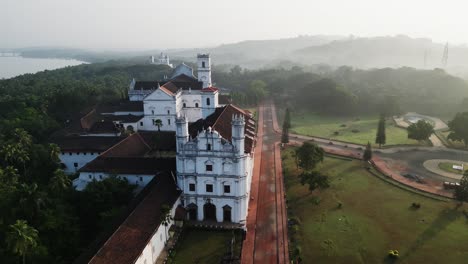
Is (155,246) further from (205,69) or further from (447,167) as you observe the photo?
(205,69)

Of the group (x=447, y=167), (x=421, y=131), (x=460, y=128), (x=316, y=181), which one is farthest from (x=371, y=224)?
(x=460, y=128)

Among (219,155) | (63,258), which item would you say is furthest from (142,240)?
(219,155)

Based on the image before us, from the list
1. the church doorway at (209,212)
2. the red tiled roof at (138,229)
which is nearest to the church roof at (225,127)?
the church doorway at (209,212)

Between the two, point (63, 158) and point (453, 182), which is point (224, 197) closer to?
point (63, 158)

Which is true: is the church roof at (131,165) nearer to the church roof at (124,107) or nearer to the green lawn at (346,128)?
the church roof at (124,107)

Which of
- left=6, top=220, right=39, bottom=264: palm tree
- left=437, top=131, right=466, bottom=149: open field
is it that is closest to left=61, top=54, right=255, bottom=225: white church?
left=6, top=220, right=39, bottom=264: palm tree

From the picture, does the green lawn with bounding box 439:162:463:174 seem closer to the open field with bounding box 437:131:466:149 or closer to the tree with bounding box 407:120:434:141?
the tree with bounding box 407:120:434:141

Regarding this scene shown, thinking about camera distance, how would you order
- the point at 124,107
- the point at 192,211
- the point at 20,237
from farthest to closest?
the point at 124,107
the point at 192,211
the point at 20,237
